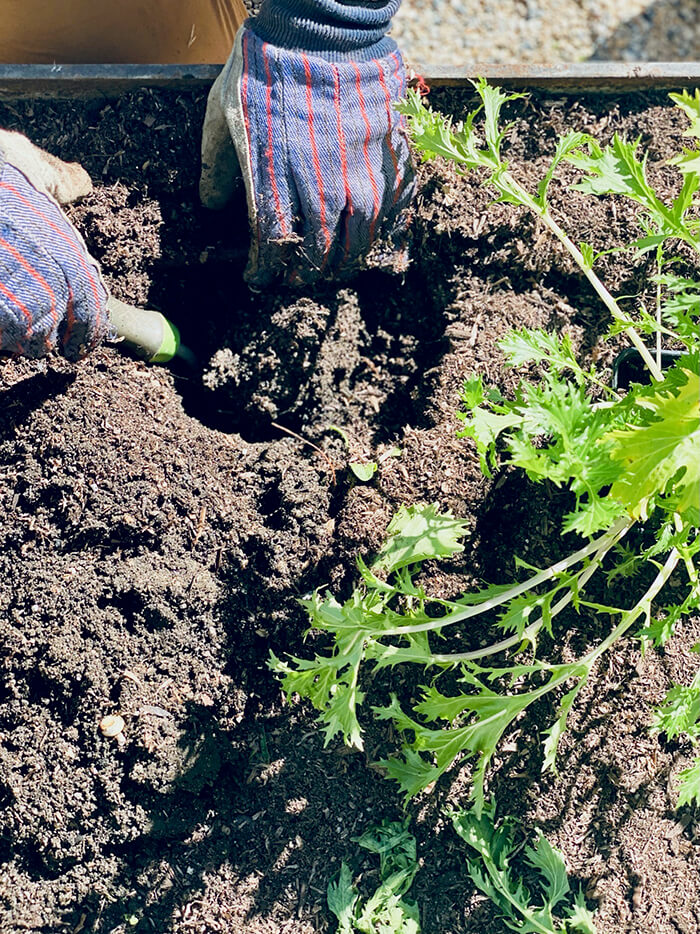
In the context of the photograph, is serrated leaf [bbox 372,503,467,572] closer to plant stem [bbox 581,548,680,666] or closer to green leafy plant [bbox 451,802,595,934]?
plant stem [bbox 581,548,680,666]

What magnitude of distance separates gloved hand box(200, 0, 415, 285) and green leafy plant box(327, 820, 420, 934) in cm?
138

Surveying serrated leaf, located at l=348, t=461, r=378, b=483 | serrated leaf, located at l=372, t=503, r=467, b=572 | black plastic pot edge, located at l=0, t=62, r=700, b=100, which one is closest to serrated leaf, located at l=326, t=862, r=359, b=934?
serrated leaf, located at l=372, t=503, r=467, b=572

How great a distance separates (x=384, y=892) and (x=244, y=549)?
877 mm

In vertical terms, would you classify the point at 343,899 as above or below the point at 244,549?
below

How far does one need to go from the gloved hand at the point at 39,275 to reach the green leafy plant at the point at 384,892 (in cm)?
136

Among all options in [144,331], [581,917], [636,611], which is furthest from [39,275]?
[581,917]

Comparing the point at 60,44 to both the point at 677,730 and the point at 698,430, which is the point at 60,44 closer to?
the point at 698,430

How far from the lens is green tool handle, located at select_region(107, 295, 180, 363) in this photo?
197 centimetres

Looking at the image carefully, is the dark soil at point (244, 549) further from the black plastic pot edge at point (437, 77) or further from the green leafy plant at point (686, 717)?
the green leafy plant at point (686, 717)

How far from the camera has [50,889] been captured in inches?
75.8

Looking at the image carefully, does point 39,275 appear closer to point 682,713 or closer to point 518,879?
point 682,713

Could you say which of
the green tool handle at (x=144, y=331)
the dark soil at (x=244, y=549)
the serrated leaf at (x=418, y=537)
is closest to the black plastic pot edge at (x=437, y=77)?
the dark soil at (x=244, y=549)

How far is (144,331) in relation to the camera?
2.00m

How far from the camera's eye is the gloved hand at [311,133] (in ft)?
6.23
